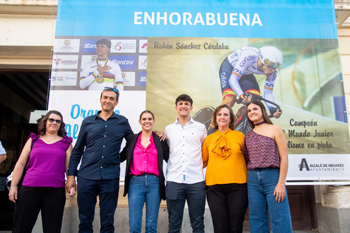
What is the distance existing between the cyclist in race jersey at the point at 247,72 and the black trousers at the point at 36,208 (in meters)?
2.30

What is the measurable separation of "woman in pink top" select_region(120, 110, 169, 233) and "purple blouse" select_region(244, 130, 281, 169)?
76cm

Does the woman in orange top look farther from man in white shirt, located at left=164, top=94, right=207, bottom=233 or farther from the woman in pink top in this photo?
the woman in pink top

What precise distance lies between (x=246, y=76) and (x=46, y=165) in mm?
2640

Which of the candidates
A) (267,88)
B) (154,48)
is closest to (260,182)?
(267,88)

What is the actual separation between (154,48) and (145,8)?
2.09ft

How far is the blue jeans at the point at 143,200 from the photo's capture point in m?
2.24

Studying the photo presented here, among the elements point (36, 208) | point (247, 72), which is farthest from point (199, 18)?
point (36, 208)

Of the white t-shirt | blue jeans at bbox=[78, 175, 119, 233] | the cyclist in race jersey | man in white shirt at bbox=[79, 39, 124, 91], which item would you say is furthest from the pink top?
the cyclist in race jersey

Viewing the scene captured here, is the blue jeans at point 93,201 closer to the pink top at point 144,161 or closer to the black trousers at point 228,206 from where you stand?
the pink top at point 144,161

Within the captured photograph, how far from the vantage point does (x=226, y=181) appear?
85.0 inches

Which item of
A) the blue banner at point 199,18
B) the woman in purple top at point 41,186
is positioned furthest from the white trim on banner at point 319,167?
→ the woman in purple top at point 41,186

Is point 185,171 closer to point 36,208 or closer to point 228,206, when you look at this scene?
point 228,206

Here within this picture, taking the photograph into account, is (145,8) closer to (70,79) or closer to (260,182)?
(70,79)

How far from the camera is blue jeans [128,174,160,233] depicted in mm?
2242
